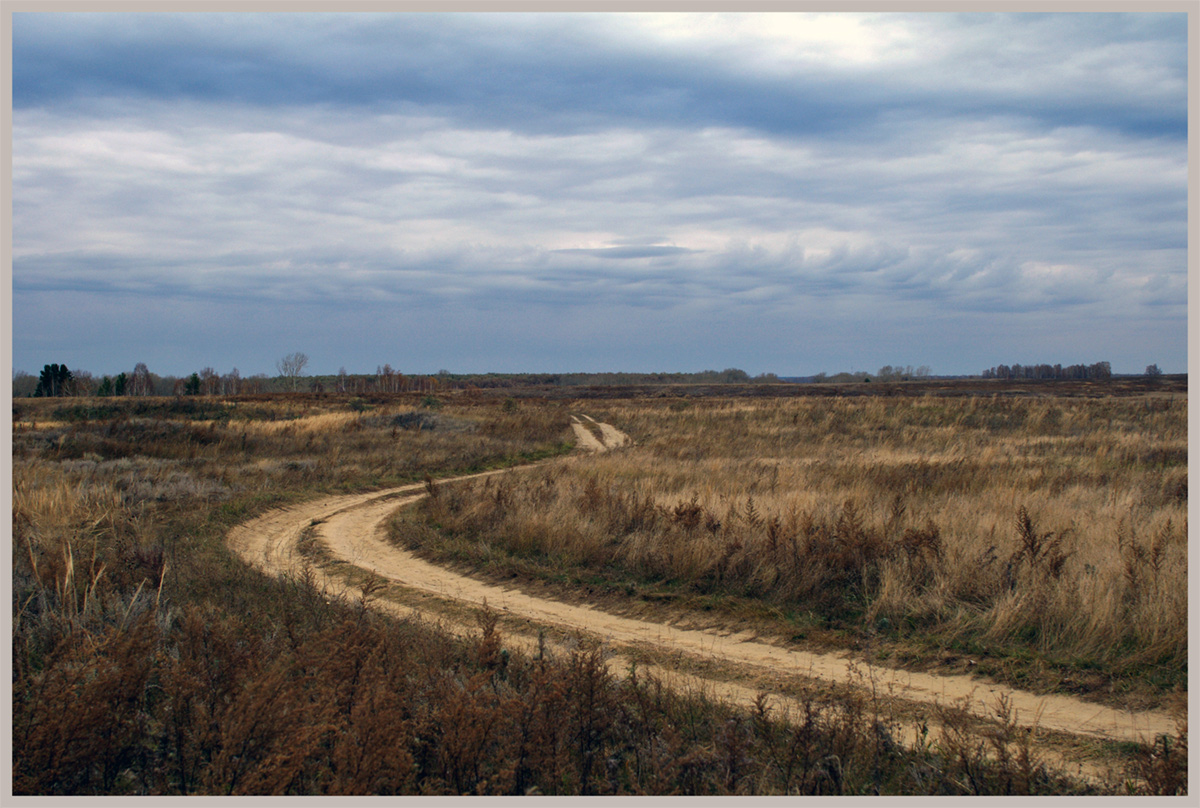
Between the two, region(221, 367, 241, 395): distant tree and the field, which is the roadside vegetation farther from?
region(221, 367, 241, 395): distant tree

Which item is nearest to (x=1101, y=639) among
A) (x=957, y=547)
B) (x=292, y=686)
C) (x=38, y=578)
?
(x=957, y=547)


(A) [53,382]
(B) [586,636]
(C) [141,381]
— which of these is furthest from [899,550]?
(C) [141,381]

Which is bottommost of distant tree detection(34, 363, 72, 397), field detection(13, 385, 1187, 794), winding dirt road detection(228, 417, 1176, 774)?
winding dirt road detection(228, 417, 1176, 774)

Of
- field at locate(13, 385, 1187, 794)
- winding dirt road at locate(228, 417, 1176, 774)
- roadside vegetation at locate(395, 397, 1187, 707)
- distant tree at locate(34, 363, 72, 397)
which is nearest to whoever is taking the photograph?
field at locate(13, 385, 1187, 794)

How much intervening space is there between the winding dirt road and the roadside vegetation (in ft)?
1.33

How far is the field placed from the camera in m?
4.06

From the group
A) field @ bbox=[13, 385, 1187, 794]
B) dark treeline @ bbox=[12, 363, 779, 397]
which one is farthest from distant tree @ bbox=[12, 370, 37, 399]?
field @ bbox=[13, 385, 1187, 794]

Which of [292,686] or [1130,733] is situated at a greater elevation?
[292,686]

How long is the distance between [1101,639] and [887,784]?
3703mm

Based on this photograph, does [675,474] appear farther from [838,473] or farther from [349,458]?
[349,458]

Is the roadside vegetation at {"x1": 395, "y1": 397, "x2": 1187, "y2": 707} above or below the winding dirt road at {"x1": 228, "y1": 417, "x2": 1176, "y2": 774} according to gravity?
above

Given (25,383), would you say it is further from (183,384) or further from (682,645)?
(682,645)

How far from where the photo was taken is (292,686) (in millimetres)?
4316

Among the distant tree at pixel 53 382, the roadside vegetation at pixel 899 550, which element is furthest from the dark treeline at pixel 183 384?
the roadside vegetation at pixel 899 550
